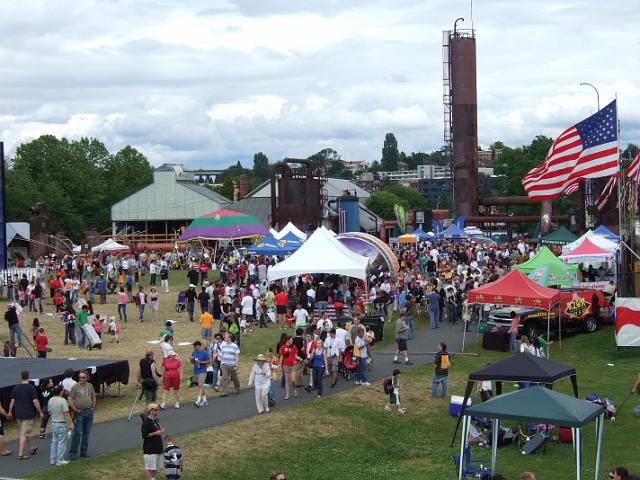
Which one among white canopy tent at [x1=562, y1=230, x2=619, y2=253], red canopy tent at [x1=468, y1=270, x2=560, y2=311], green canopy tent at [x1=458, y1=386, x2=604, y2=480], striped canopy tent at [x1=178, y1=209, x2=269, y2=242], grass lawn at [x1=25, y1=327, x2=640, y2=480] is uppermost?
striped canopy tent at [x1=178, y1=209, x2=269, y2=242]

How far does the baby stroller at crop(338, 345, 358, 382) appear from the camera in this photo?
822 inches

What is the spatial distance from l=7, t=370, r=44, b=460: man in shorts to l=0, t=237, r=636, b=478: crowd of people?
0.08 meters

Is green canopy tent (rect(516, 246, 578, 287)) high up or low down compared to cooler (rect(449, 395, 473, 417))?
up

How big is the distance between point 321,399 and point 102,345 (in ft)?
33.9

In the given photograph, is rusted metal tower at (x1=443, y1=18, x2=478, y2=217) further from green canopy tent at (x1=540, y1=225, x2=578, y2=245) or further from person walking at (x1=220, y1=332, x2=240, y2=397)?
person walking at (x1=220, y1=332, x2=240, y2=397)

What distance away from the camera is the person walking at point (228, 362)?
19516 mm

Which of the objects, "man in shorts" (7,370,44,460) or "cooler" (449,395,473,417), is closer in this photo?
"man in shorts" (7,370,44,460)

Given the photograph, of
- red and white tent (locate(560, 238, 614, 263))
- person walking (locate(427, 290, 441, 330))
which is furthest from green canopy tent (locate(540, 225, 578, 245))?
person walking (locate(427, 290, 441, 330))

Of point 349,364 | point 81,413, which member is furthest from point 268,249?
point 81,413

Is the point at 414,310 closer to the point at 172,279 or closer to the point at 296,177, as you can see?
the point at 172,279

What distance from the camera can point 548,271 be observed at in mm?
28203

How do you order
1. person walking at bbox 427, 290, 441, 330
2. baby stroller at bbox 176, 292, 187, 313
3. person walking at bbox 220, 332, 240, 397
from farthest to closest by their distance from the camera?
baby stroller at bbox 176, 292, 187, 313
person walking at bbox 427, 290, 441, 330
person walking at bbox 220, 332, 240, 397

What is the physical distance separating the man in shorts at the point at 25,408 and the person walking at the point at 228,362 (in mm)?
5228

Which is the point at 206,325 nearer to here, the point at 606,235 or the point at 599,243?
the point at 599,243
